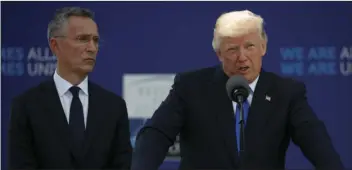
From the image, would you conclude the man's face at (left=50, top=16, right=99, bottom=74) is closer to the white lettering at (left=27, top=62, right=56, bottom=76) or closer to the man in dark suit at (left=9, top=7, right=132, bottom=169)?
the man in dark suit at (left=9, top=7, right=132, bottom=169)

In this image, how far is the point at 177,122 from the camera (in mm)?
2311

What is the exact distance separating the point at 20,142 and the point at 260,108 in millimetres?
836

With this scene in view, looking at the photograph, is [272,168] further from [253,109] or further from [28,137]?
[28,137]

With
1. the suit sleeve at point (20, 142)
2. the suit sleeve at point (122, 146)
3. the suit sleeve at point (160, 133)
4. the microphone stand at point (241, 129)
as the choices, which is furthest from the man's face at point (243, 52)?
the suit sleeve at point (20, 142)

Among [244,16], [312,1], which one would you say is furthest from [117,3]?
[244,16]

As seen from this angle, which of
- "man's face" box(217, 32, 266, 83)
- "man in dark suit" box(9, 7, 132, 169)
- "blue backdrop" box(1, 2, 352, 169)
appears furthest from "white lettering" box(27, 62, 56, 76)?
"man's face" box(217, 32, 266, 83)

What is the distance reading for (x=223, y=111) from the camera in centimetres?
232

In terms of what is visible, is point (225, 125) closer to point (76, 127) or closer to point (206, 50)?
point (76, 127)

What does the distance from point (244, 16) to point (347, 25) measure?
2104 millimetres

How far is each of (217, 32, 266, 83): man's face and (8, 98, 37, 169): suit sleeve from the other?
736 mm

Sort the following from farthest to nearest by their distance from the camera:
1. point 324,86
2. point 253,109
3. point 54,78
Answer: point 324,86
point 54,78
point 253,109

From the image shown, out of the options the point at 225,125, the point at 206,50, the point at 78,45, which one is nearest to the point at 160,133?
the point at 225,125

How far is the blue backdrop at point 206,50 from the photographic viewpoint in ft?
13.4

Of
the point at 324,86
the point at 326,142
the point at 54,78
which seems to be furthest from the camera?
the point at 324,86
